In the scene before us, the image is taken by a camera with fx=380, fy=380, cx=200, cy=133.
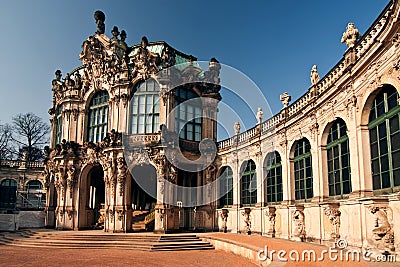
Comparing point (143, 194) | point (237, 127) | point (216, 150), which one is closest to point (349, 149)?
point (237, 127)

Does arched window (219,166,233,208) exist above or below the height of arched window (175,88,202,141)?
below

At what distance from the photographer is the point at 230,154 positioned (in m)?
28.9

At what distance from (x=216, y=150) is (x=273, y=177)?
7289 mm

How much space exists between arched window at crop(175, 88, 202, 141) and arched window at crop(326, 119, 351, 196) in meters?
13.6

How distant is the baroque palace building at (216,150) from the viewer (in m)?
13.3

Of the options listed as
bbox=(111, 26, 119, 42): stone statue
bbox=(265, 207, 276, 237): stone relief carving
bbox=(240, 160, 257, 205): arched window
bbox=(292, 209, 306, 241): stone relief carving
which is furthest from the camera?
bbox=(111, 26, 119, 42): stone statue

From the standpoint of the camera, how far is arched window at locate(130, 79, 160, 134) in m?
28.5

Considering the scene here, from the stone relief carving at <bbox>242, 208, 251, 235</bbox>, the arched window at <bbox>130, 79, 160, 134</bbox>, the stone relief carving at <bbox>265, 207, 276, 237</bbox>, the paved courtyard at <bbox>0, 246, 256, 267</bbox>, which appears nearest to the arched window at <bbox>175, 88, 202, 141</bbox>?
the arched window at <bbox>130, 79, 160, 134</bbox>

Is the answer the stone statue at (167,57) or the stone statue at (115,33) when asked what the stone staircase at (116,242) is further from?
the stone statue at (115,33)

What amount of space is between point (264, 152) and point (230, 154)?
4.55 meters

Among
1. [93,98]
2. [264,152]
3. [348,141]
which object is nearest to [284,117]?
[264,152]

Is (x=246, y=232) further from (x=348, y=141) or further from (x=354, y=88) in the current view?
(x=354, y=88)

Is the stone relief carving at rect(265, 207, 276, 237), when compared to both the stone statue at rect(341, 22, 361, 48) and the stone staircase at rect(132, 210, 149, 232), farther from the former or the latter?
the stone statue at rect(341, 22, 361, 48)

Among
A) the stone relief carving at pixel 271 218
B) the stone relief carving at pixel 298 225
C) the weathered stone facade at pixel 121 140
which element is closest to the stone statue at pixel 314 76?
the stone relief carving at pixel 298 225
